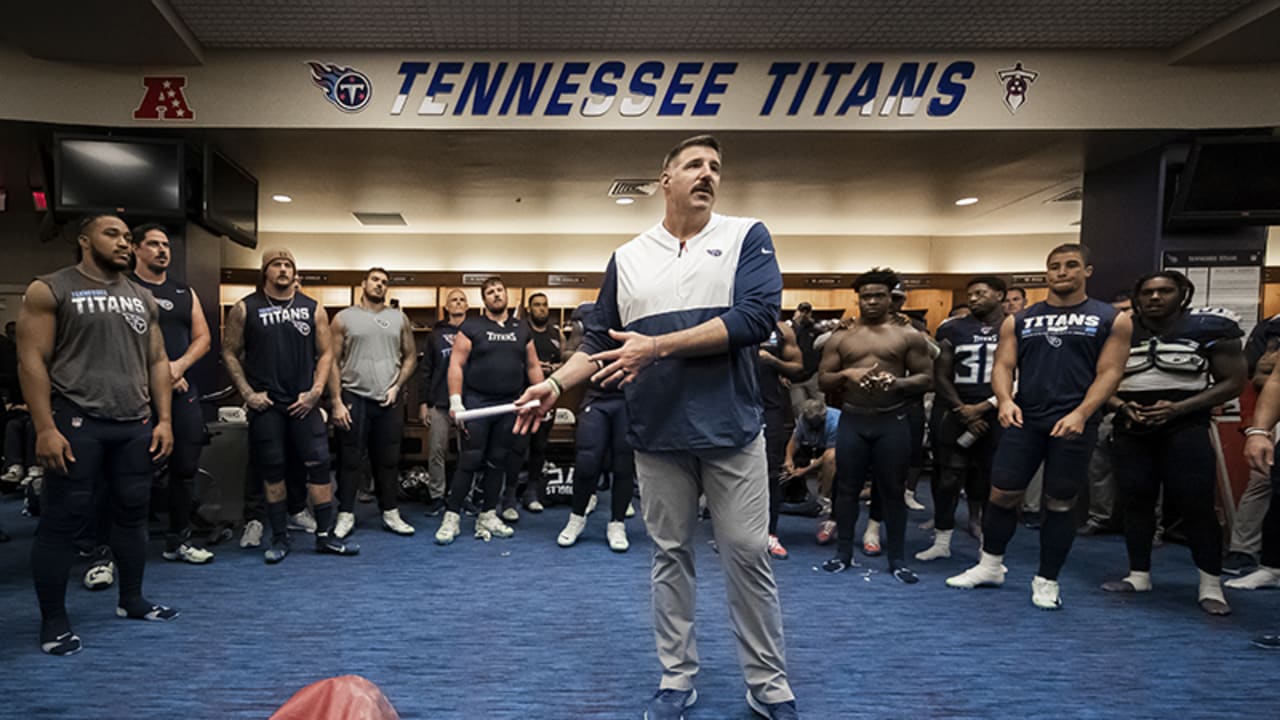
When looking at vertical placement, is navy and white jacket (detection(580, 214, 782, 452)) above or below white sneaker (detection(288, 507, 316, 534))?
above

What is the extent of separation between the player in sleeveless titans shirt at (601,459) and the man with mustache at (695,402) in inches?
72.2

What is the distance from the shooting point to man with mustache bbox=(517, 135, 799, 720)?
1.68 meters

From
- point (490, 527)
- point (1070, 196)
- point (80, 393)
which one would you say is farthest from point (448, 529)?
point (1070, 196)

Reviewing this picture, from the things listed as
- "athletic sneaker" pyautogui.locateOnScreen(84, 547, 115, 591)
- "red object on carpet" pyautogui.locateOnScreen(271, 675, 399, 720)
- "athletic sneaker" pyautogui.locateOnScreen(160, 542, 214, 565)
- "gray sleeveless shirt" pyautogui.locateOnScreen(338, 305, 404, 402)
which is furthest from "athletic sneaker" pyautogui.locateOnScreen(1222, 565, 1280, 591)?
"athletic sneaker" pyautogui.locateOnScreen(84, 547, 115, 591)

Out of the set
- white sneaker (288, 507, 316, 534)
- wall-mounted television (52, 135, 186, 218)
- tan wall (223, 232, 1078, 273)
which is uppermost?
tan wall (223, 232, 1078, 273)

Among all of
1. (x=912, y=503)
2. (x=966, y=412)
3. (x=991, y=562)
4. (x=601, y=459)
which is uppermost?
(x=966, y=412)

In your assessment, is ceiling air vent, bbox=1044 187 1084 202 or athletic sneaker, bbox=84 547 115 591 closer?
athletic sneaker, bbox=84 547 115 591

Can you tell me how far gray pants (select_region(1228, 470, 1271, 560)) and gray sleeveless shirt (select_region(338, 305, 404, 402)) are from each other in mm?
5232

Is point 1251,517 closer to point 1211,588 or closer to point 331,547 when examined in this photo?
point 1211,588

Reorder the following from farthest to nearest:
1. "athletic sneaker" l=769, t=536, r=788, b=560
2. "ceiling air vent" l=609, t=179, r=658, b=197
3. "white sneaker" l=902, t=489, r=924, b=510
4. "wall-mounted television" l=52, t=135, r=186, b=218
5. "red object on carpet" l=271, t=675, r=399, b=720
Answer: "ceiling air vent" l=609, t=179, r=658, b=197
"white sneaker" l=902, t=489, r=924, b=510
"wall-mounted television" l=52, t=135, r=186, b=218
"athletic sneaker" l=769, t=536, r=788, b=560
"red object on carpet" l=271, t=675, r=399, b=720

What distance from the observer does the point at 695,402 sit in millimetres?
1693

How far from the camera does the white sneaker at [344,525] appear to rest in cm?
374

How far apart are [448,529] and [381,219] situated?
5707 mm

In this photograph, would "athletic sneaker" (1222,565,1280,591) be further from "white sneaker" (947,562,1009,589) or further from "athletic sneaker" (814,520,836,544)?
"athletic sneaker" (814,520,836,544)
